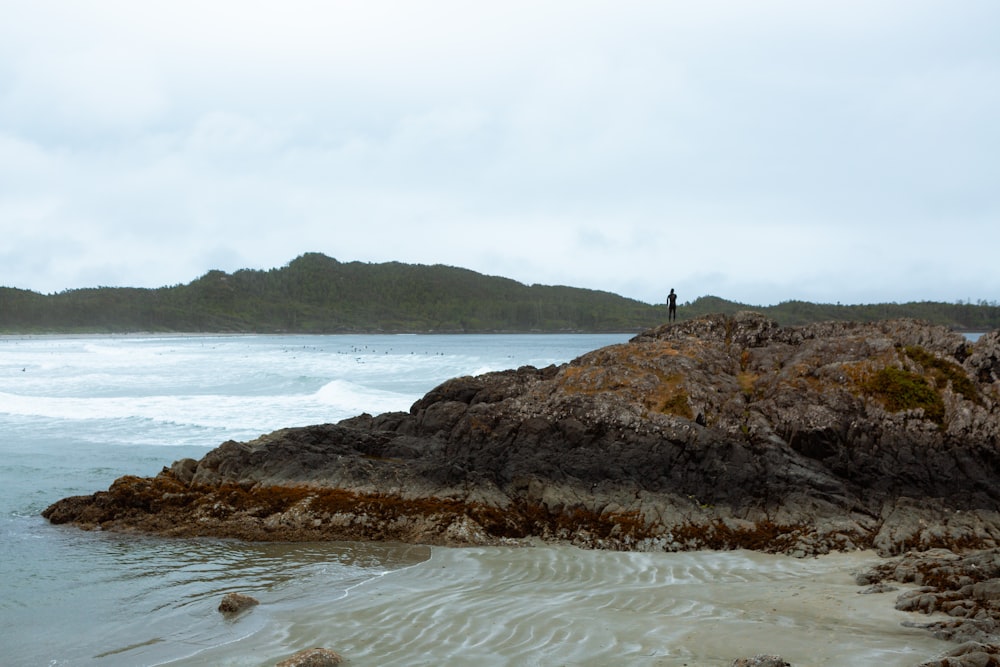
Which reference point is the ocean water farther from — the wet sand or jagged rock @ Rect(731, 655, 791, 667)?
jagged rock @ Rect(731, 655, 791, 667)

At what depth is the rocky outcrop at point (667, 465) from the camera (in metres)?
10.5

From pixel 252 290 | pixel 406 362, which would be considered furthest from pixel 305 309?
pixel 406 362

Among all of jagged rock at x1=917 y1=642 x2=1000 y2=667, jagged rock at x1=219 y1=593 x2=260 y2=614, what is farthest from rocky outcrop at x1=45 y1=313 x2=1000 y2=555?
jagged rock at x1=917 y1=642 x2=1000 y2=667

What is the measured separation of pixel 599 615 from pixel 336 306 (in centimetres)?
16869

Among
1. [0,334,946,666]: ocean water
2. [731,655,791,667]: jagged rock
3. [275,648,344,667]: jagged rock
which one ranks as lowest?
[0,334,946,666]: ocean water

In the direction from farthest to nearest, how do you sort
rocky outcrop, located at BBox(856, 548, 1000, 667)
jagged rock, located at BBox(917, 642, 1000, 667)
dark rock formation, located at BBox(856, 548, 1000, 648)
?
dark rock formation, located at BBox(856, 548, 1000, 648) < rocky outcrop, located at BBox(856, 548, 1000, 667) < jagged rock, located at BBox(917, 642, 1000, 667)

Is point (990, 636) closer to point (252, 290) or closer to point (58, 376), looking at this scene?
point (58, 376)

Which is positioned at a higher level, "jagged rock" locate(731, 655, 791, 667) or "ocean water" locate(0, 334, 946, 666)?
"jagged rock" locate(731, 655, 791, 667)

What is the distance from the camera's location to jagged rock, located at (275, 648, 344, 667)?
638 cm

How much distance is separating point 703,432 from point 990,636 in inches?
232

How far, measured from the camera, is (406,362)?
181 feet

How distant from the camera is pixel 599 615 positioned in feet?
25.0

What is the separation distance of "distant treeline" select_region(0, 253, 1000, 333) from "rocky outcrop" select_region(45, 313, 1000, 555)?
371 feet

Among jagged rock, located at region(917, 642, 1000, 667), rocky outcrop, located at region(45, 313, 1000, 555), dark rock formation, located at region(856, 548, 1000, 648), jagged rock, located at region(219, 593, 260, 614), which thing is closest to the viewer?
jagged rock, located at region(917, 642, 1000, 667)
